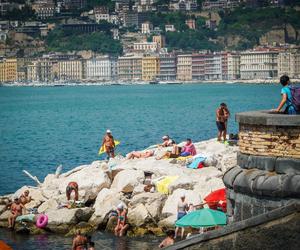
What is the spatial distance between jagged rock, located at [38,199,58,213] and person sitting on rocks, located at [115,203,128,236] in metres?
2.21

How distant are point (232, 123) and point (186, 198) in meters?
39.7

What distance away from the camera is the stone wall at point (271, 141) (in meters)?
9.77

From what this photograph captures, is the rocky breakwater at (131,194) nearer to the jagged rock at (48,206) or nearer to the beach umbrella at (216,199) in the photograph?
the jagged rock at (48,206)

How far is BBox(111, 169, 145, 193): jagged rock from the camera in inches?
843

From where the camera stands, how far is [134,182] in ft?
70.5

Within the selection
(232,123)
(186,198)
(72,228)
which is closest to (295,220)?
(186,198)

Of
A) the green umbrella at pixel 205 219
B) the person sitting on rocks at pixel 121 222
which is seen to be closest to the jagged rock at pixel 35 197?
the person sitting on rocks at pixel 121 222

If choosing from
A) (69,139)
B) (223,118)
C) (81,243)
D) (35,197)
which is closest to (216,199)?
(81,243)

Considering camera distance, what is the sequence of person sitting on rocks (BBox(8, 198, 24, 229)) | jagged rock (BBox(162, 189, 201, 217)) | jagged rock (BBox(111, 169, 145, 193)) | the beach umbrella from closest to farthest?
1. the beach umbrella
2. jagged rock (BBox(162, 189, 201, 217))
3. person sitting on rocks (BBox(8, 198, 24, 229))
4. jagged rock (BBox(111, 169, 145, 193))

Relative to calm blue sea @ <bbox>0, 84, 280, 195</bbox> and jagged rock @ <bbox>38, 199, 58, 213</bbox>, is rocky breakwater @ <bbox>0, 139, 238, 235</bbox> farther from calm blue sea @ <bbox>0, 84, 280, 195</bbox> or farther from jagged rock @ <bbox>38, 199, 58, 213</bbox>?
calm blue sea @ <bbox>0, 84, 280, 195</bbox>

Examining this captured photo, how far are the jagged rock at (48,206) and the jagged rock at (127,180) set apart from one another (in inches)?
41.4

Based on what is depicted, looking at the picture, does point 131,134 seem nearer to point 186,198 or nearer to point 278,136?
point 186,198

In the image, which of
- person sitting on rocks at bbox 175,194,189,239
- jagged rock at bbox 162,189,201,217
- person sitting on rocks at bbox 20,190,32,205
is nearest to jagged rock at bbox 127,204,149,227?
jagged rock at bbox 162,189,201,217

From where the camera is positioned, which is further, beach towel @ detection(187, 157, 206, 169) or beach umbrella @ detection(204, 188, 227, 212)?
beach towel @ detection(187, 157, 206, 169)
